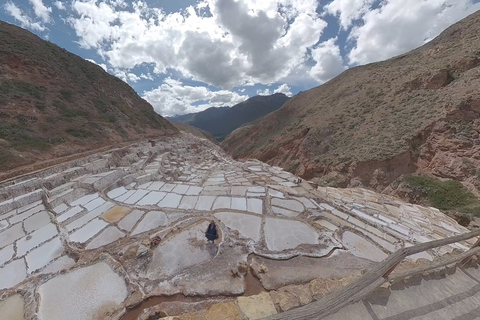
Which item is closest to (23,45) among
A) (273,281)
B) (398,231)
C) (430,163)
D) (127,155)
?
(127,155)

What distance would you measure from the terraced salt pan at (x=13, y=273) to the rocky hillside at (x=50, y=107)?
18.7ft

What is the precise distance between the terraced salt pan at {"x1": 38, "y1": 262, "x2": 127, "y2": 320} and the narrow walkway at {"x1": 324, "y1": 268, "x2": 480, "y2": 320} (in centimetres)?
361

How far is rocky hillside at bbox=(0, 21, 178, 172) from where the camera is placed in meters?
10.0

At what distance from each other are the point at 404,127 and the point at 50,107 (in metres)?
25.5

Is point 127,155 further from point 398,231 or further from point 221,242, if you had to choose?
point 398,231

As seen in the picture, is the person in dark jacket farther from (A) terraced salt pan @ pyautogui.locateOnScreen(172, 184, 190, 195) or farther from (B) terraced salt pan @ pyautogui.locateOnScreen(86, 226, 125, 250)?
(A) terraced salt pan @ pyautogui.locateOnScreen(172, 184, 190, 195)

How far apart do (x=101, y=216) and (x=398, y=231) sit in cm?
976

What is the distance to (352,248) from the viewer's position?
214 inches

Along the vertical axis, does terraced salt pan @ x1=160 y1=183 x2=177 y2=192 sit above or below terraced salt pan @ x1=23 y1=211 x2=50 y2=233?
above

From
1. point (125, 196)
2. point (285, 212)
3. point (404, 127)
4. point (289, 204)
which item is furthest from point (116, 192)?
point (404, 127)

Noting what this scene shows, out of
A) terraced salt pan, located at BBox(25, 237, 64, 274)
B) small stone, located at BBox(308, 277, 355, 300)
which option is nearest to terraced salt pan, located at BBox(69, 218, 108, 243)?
terraced salt pan, located at BBox(25, 237, 64, 274)

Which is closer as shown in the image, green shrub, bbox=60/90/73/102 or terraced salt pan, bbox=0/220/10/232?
terraced salt pan, bbox=0/220/10/232

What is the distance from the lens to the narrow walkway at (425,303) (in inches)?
80.9

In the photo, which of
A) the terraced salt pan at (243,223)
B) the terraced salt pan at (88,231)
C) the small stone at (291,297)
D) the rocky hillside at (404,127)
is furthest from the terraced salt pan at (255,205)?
the rocky hillside at (404,127)
